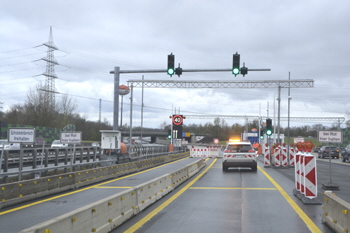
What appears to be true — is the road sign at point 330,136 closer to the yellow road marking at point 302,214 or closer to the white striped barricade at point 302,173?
the yellow road marking at point 302,214

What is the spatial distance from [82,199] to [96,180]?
5.44 metres

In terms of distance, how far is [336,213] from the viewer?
804 cm

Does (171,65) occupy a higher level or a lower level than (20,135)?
higher

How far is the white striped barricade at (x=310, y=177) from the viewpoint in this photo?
464 inches

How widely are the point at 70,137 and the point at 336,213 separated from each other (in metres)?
13.8

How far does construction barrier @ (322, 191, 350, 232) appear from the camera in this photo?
23.9ft

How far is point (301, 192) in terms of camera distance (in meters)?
12.8

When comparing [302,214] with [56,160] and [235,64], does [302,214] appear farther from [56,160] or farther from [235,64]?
[56,160]

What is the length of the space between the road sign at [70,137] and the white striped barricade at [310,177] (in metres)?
11.0

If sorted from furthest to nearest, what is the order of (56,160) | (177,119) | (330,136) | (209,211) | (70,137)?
1. (177,119)
2. (56,160)
3. (70,137)
4. (330,136)
5. (209,211)

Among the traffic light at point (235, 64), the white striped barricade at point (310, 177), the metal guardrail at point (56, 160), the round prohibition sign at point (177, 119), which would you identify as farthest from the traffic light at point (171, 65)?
the round prohibition sign at point (177, 119)

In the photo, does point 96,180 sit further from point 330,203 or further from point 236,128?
point 236,128

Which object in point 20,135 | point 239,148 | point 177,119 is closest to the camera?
point 20,135

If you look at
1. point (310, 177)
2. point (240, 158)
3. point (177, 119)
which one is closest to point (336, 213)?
point (310, 177)
